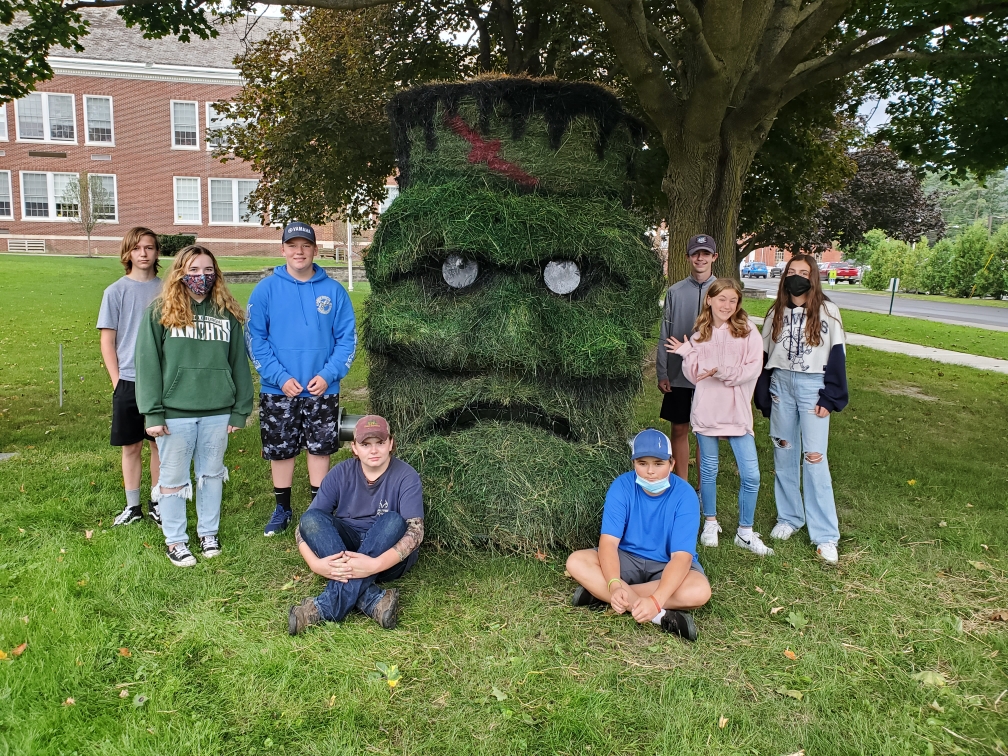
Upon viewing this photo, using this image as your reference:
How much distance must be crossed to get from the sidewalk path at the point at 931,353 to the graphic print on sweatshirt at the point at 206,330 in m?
10.3

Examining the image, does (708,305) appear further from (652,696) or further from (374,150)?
(374,150)

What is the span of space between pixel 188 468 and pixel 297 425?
0.60 metres

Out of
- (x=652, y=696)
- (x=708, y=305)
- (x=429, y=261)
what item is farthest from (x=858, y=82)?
(x=652, y=696)

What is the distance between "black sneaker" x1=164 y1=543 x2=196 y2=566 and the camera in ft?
12.1

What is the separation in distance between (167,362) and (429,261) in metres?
1.47

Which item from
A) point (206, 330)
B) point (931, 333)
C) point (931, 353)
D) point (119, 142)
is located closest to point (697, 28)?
point (206, 330)

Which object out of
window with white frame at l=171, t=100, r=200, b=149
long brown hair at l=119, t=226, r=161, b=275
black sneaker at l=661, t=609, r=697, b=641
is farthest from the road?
window with white frame at l=171, t=100, r=200, b=149

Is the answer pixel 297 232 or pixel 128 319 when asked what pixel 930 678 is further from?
pixel 128 319

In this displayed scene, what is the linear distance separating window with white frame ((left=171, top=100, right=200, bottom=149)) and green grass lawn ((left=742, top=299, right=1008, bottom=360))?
2599 centimetres

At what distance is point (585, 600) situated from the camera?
337 cm

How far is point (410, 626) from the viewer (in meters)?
3.16

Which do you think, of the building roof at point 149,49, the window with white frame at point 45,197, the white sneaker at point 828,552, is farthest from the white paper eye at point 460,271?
the window with white frame at point 45,197

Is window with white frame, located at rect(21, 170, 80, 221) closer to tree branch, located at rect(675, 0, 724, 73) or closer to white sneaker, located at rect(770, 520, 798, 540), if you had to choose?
tree branch, located at rect(675, 0, 724, 73)

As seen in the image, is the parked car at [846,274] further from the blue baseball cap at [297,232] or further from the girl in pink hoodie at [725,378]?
the blue baseball cap at [297,232]
